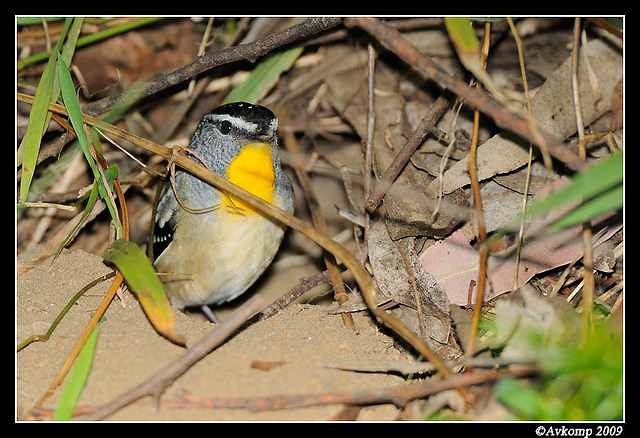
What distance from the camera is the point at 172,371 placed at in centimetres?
245

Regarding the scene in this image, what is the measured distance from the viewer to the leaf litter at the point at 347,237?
106 inches

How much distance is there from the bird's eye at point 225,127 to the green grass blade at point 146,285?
1.00 meters

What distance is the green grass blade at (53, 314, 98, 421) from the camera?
7.86 feet

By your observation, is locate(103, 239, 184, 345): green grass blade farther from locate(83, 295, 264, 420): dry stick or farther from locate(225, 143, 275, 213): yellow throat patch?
locate(225, 143, 275, 213): yellow throat patch

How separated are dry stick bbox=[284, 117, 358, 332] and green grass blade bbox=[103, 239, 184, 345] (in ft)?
A: 3.69

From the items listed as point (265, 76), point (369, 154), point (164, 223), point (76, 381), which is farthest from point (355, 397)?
point (265, 76)

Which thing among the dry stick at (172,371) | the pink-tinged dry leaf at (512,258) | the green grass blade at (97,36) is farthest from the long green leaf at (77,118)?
the pink-tinged dry leaf at (512,258)

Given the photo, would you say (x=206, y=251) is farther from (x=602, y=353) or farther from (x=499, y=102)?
(x=602, y=353)

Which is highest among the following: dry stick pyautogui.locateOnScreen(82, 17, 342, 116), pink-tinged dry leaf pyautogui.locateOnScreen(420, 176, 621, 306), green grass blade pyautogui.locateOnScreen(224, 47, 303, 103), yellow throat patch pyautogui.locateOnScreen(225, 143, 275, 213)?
green grass blade pyautogui.locateOnScreen(224, 47, 303, 103)

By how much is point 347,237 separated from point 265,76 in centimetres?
136

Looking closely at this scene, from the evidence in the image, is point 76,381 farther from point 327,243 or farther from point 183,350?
point 327,243

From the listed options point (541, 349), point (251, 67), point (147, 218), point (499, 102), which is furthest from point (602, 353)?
point (147, 218)

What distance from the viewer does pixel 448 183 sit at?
11.7 ft

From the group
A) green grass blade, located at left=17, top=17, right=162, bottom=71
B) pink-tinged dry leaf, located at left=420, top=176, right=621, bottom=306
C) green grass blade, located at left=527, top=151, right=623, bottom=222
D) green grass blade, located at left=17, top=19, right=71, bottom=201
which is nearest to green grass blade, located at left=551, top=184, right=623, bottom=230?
green grass blade, located at left=527, top=151, right=623, bottom=222
